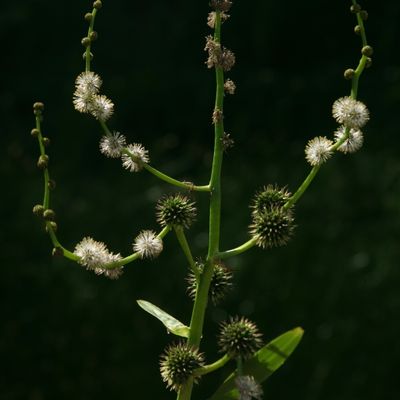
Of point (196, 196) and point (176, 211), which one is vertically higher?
point (196, 196)

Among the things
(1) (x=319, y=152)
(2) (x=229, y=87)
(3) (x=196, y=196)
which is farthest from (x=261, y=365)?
(3) (x=196, y=196)

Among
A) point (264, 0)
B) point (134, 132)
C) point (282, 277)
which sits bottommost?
point (282, 277)

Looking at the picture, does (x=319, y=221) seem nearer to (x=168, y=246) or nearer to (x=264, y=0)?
(x=168, y=246)

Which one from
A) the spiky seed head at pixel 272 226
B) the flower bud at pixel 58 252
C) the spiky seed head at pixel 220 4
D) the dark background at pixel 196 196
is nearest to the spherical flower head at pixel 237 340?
the spiky seed head at pixel 272 226

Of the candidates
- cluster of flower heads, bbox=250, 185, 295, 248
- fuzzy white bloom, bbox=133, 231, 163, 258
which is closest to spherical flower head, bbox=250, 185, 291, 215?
cluster of flower heads, bbox=250, 185, 295, 248

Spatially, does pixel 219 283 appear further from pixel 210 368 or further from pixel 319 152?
pixel 319 152

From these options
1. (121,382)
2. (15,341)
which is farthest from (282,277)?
(15,341)

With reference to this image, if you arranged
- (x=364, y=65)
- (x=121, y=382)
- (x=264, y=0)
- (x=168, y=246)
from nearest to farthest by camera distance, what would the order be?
1. (x=364, y=65)
2. (x=121, y=382)
3. (x=168, y=246)
4. (x=264, y=0)

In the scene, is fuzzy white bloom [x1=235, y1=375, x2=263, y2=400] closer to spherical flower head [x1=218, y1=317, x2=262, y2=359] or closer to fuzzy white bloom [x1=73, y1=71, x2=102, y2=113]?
spherical flower head [x1=218, y1=317, x2=262, y2=359]
